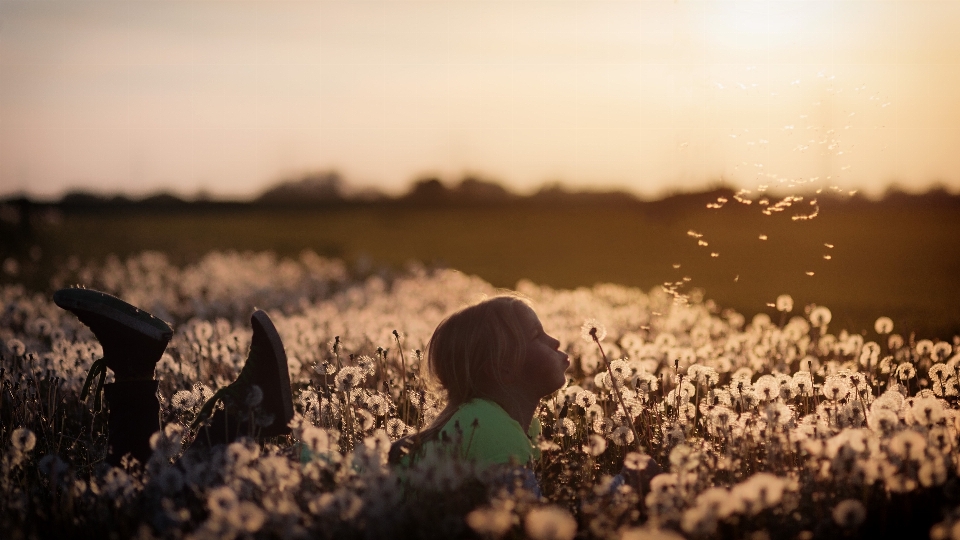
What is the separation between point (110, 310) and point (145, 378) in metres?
0.42

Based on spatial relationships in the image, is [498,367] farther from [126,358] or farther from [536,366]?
[126,358]

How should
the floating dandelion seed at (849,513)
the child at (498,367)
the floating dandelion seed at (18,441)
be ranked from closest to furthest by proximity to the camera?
1. the floating dandelion seed at (849,513)
2. the floating dandelion seed at (18,441)
3. the child at (498,367)

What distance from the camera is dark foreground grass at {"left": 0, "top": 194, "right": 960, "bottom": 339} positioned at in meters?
14.2

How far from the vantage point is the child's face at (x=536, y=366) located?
4.82 meters

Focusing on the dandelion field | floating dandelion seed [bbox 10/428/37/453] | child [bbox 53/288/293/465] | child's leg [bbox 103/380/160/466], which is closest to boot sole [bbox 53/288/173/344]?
child [bbox 53/288/293/465]

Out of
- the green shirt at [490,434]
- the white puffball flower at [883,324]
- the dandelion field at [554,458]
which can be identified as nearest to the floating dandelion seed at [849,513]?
the dandelion field at [554,458]

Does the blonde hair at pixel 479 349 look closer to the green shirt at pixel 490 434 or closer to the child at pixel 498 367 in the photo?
the child at pixel 498 367

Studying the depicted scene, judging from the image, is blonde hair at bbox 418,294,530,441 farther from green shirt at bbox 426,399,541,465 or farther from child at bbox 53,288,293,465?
child at bbox 53,288,293,465

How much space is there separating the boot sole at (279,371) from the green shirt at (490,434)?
980mm

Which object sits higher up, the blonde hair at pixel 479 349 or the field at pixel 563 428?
the blonde hair at pixel 479 349

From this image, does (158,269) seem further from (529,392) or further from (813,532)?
(813,532)

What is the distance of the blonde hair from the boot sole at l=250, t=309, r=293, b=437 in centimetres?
80

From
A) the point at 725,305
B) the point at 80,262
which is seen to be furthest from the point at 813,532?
the point at 80,262

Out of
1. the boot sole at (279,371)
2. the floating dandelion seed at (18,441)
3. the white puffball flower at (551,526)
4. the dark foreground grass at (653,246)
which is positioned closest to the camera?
the white puffball flower at (551,526)
